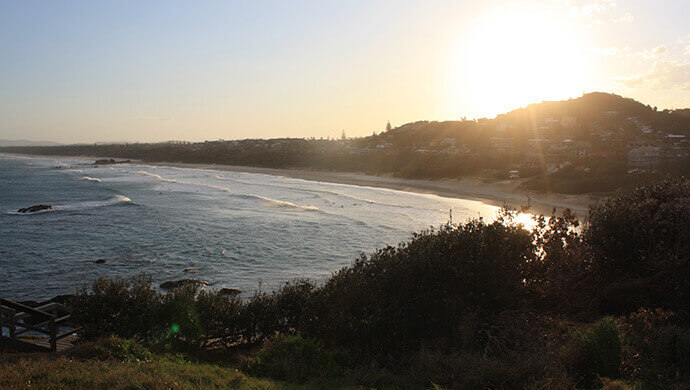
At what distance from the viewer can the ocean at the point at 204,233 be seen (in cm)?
1695

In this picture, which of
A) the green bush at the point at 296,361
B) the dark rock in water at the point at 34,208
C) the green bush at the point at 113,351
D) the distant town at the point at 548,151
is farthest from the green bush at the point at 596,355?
the dark rock in water at the point at 34,208

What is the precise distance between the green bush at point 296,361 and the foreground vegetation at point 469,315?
0.03 metres

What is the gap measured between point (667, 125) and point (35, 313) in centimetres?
7633

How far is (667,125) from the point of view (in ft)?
199

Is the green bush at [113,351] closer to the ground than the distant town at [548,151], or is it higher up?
closer to the ground

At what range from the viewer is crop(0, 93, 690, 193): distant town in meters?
37.1

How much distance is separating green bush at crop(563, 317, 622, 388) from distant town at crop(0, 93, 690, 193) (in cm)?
1657

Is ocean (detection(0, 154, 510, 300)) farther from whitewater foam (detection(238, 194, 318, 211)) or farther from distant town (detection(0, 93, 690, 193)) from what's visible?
distant town (detection(0, 93, 690, 193))

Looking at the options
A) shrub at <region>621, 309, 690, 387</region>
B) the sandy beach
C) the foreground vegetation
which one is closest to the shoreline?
the sandy beach

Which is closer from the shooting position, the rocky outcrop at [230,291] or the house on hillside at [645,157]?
the rocky outcrop at [230,291]

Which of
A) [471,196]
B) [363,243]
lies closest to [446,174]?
[471,196]

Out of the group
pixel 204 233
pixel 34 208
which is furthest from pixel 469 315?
pixel 34 208

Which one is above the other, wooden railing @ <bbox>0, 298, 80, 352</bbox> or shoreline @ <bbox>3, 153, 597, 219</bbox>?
shoreline @ <bbox>3, 153, 597, 219</bbox>

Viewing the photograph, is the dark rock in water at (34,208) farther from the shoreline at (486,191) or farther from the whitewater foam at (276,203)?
the shoreline at (486,191)
